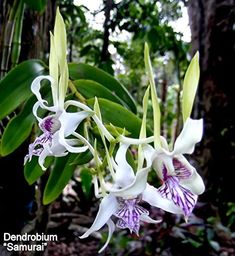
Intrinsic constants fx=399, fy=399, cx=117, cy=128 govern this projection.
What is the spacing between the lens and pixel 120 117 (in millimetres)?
555

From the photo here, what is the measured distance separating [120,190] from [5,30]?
64 cm

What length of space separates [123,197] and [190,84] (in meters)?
0.13

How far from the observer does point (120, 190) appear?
0.37m

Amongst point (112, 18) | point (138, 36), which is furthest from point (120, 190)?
point (138, 36)

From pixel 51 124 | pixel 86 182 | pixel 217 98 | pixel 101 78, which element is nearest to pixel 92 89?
pixel 101 78

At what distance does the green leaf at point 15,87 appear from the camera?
2.07 feet

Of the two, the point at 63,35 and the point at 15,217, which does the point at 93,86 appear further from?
the point at 15,217

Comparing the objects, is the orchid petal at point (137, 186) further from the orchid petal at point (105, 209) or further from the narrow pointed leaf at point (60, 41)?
the narrow pointed leaf at point (60, 41)

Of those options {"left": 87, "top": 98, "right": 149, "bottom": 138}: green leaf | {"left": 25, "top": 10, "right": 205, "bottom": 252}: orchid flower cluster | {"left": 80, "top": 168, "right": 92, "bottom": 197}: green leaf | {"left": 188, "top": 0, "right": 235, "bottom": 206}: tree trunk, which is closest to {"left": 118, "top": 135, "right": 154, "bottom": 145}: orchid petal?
{"left": 25, "top": 10, "right": 205, "bottom": 252}: orchid flower cluster

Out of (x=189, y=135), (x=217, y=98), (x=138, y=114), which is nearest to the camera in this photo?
(x=189, y=135)

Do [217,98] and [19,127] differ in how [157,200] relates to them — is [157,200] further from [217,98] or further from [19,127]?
[217,98]

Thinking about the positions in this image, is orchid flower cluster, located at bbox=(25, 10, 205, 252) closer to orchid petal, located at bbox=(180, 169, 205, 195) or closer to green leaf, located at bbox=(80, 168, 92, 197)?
orchid petal, located at bbox=(180, 169, 205, 195)

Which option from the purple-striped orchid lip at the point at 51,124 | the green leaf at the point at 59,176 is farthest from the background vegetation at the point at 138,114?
the purple-striped orchid lip at the point at 51,124

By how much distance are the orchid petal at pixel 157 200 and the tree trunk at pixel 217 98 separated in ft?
4.22
